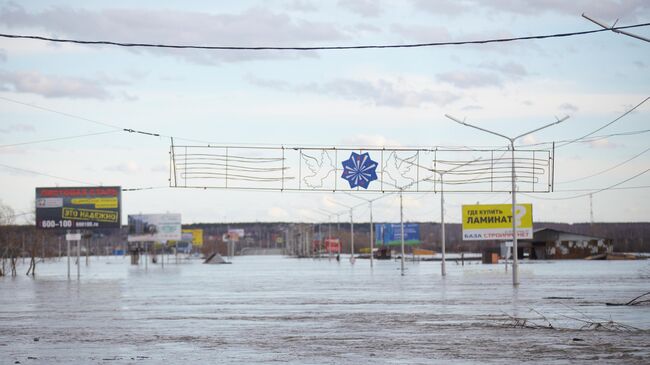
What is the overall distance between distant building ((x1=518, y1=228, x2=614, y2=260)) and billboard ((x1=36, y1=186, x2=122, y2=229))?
67210 mm

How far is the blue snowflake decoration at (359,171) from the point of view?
40281 mm

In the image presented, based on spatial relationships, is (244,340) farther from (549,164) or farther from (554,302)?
(549,164)

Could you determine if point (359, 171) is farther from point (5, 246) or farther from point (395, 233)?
point (395, 233)

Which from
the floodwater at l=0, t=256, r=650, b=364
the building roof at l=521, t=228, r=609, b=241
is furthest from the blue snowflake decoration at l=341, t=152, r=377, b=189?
the building roof at l=521, t=228, r=609, b=241

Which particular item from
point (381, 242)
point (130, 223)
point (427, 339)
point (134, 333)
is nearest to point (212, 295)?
point (134, 333)

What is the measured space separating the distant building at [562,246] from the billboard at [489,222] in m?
28.5

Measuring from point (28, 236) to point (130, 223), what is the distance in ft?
92.4

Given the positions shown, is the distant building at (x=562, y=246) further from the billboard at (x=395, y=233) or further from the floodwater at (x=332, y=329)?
the floodwater at (x=332, y=329)

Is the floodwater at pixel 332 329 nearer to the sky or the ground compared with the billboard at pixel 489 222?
nearer to the ground

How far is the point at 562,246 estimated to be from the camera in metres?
130

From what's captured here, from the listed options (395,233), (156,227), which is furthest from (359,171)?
(395,233)

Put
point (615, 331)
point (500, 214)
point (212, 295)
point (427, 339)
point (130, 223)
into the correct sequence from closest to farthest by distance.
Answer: point (427, 339), point (615, 331), point (212, 295), point (500, 214), point (130, 223)

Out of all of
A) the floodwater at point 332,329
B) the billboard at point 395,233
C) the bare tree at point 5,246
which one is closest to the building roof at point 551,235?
the billboard at point 395,233

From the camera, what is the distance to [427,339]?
797 inches
